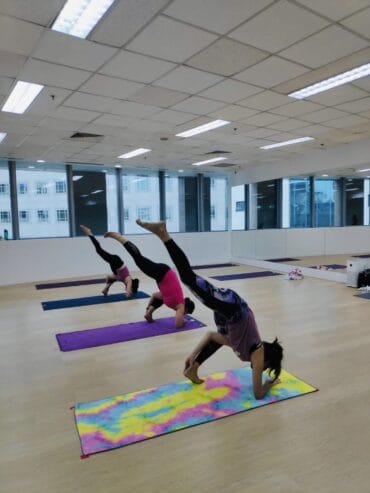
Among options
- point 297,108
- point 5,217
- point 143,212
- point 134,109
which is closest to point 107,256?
point 134,109

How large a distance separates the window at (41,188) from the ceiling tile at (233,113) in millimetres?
5528

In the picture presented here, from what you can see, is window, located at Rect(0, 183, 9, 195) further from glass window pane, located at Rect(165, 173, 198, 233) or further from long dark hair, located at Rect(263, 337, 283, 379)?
long dark hair, located at Rect(263, 337, 283, 379)

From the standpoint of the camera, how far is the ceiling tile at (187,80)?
3.57 m

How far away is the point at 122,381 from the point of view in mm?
3074

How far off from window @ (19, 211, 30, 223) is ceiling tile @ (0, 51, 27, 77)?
18.5ft

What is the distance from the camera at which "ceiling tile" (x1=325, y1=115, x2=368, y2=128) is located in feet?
17.4

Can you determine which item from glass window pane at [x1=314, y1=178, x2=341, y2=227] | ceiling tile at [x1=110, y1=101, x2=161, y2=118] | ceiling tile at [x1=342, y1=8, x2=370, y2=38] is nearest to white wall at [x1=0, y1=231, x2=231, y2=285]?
glass window pane at [x1=314, y1=178, x2=341, y2=227]

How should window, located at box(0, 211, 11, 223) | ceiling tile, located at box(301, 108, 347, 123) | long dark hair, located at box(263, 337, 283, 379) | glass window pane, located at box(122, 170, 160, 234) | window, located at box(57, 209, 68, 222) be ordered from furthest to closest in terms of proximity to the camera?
glass window pane, located at box(122, 170, 160, 234) < window, located at box(57, 209, 68, 222) < window, located at box(0, 211, 11, 223) < ceiling tile, located at box(301, 108, 347, 123) < long dark hair, located at box(263, 337, 283, 379)

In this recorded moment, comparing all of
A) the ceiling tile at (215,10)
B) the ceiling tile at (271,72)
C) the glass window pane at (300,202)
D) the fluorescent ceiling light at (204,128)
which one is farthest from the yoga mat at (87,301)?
the glass window pane at (300,202)

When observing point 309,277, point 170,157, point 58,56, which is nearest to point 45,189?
point 170,157

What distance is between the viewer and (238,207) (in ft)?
36.1

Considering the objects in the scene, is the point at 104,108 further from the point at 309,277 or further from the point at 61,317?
the point at 309,277

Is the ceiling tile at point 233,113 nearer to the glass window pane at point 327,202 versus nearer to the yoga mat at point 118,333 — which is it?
the yoga mat at point 118,333

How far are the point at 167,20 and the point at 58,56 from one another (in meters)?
1.15
